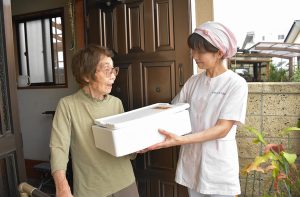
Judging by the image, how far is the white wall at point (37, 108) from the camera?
342 centimetres

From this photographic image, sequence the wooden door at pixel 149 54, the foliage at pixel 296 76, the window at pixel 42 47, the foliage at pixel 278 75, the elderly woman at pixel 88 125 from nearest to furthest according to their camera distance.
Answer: the elderly woman at pixel 88 125 → the wooden door at pixel 149 54 → the foliage at pixel 296 76 → the foliage at pixel 278 75 → the window at pixel 42 47

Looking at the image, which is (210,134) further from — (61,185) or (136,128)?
(61,185)

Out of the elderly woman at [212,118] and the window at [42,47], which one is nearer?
the elderly woman at [212,118]

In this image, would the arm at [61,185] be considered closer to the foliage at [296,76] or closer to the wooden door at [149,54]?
the wooden door at [149,54]

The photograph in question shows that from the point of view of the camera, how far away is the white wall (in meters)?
3.42

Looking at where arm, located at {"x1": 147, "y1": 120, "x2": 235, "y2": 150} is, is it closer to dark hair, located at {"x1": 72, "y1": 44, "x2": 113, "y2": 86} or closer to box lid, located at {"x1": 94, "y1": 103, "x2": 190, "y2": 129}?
box lid, located at {"x1": 94, "y1": 103, "x2": 190, "y2": 129}

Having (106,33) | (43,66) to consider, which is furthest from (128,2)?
(43,66)

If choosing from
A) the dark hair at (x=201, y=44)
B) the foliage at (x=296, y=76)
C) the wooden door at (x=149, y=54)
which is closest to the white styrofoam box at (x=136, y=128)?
the dark hair at (x=201, y=44)

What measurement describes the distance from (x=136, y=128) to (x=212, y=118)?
1.45 ft

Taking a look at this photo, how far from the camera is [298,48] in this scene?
2.37 m

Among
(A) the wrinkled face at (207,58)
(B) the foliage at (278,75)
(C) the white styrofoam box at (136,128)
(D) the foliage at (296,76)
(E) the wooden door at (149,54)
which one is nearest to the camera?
(C) the white styrofoam box at (136,128)

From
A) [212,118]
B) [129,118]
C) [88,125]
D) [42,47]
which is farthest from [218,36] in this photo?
[42,47]

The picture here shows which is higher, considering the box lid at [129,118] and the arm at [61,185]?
A: the box lid at [129,118]

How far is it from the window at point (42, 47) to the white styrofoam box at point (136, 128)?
228 centimetres
